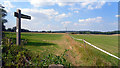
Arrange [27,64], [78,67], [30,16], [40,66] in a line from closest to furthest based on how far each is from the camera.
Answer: [40,66] < [27,64] < [78,67] < [30,16]

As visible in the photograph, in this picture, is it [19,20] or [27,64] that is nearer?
[27,64]

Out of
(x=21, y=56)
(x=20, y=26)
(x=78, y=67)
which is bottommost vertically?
(x=78, y=67)

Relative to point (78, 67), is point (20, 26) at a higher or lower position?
higher

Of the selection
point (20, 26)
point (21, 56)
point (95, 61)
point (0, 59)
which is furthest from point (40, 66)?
point (20, 26)

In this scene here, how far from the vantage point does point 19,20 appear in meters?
4.61

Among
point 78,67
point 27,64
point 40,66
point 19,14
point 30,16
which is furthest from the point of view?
point 30,16

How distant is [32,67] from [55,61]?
620 millimetres

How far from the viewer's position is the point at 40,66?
279 cm

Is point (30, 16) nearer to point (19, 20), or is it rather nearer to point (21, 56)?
point (19, 20)

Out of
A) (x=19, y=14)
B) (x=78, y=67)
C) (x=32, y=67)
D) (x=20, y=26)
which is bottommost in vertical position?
(x=78, y=67)

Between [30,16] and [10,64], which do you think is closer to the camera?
[10,64]

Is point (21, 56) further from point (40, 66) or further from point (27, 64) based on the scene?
point (40, 66)

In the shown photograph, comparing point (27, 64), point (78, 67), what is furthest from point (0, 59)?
point (78, 67)

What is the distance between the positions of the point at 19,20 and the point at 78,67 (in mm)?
3029
